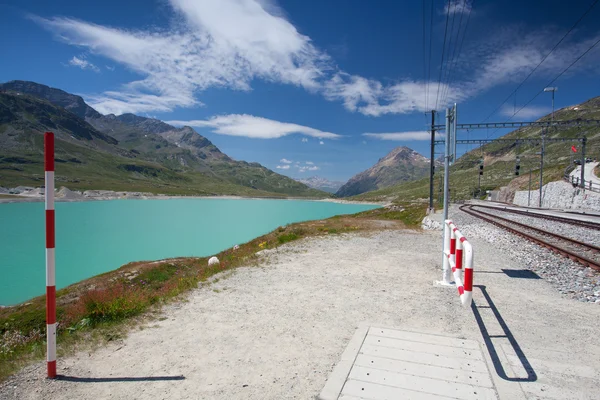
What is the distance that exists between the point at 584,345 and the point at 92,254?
146 ft

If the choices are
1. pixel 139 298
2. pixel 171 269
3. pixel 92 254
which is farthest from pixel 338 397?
pixel 92 254

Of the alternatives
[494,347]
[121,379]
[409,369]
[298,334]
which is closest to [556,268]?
[494,347]

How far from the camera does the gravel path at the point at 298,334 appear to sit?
13.9 feet

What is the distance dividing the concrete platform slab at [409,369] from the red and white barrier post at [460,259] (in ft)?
2.64

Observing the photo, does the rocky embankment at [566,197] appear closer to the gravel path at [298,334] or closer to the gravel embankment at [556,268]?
the gravel embankment at [556,268]

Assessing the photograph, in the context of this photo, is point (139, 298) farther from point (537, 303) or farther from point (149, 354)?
point (537, 303)

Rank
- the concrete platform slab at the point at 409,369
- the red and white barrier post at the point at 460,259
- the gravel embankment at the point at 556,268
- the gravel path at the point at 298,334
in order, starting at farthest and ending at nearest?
the gravel embankment at the point at 556,268
the red and white barrier post at the point at 460,259
the gravel path at the point at 298,334
the concrete platform slab at the point at 409,369

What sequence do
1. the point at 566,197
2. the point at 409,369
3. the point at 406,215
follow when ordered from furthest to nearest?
the point at 566,197
the point at 406,215
the point at 409,369

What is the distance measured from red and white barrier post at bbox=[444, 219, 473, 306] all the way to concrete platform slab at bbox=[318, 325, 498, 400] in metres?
0.81

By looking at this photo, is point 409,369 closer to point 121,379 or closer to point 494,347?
point 494,347

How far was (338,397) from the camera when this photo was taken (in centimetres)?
392

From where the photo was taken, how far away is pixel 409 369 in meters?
4.52

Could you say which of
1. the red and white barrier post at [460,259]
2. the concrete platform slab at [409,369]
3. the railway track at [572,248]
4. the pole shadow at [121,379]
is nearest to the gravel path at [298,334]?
the pole shadow at [121,379]

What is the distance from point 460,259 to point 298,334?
3.81 metres
